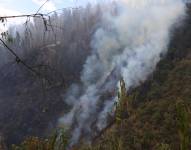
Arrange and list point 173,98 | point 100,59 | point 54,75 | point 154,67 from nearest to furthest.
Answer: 1. point 54,75
2. point 173,98
3. point 154,67
4. point 100,59

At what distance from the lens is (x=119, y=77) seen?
106 m

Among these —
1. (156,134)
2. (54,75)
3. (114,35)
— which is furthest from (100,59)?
(54,75)

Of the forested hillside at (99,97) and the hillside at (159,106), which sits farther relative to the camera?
the forested hillside at (99,97)

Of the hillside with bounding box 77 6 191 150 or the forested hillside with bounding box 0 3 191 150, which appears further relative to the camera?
the forested hillside with bounding box 0 3 191 150

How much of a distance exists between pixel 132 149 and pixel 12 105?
160ft

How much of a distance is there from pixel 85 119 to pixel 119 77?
46.7 ft

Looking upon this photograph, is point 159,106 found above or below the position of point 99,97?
above

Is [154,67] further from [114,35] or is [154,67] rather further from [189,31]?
[114,35]

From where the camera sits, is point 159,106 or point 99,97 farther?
point 99,97

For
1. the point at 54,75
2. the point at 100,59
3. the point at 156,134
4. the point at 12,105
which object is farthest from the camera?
the point at 100,59

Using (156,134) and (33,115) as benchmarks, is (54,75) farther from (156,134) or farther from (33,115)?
(33,115)

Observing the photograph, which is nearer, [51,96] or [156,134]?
[156,134]

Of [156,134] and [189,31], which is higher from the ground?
[189,31]

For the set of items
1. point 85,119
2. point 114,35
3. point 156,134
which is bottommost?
point 85,119
